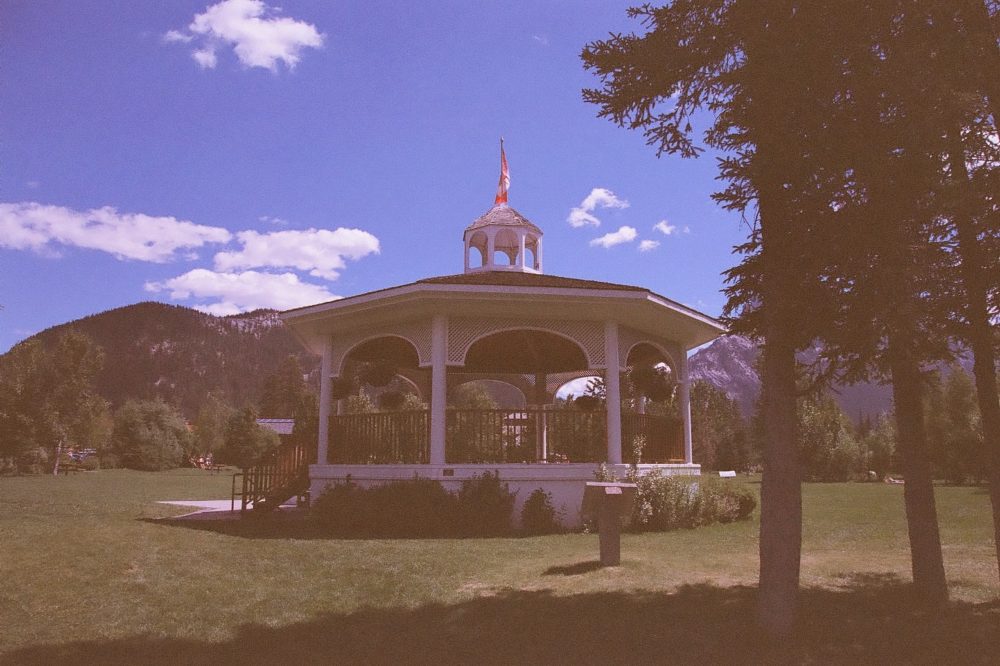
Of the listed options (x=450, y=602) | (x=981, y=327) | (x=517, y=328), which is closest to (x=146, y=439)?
(x=517, y=328)

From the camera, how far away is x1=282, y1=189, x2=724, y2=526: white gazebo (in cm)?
1452

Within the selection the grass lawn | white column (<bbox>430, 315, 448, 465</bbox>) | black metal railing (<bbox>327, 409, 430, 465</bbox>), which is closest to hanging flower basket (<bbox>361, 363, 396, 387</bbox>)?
black metal railing (<bbox>327, 409, 430, 465</bbox>)

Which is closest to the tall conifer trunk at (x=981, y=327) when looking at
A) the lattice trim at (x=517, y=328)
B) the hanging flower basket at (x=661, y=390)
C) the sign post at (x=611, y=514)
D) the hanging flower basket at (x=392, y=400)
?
the sign post at (x=611, y=514)

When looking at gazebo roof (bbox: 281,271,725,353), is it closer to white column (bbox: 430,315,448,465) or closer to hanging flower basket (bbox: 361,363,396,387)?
white column (bbox: 430,315,448,465)

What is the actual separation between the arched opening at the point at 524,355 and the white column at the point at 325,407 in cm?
403

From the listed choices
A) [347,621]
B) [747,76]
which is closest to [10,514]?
[347,621]

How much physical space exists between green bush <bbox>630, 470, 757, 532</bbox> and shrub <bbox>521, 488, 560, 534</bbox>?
1.66 meters

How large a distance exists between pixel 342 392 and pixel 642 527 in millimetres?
7793

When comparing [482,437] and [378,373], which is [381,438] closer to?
[378,373]

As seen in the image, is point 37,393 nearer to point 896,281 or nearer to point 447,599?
point 447,599

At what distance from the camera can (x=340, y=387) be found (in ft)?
55.9

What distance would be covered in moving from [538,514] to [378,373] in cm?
547

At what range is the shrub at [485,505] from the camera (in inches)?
531

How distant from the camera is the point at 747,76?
239 inches
